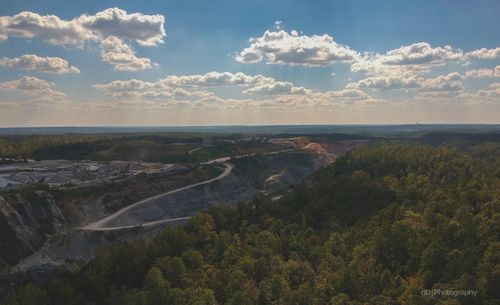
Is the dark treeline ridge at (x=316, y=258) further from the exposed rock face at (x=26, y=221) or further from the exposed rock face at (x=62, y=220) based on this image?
the exposed rock face at (x=26, y=221)

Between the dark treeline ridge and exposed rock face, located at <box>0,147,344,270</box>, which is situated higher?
the dark treeline ridge

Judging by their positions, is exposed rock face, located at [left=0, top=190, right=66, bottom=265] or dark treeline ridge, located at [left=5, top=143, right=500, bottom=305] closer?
dark treeline ridge, located at [left=5, top=143, right=500, bottom=305]

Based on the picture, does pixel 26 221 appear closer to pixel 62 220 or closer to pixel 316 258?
pixel 62 220

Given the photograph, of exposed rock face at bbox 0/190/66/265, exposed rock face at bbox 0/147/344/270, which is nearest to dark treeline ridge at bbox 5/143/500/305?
exposed rock face at bbox 0/147/344/270

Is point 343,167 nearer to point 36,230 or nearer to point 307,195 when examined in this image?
point 307,195

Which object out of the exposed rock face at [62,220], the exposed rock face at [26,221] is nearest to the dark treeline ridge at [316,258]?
the exposed rock face at [62,220]

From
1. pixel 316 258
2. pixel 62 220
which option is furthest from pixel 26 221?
pixel 316 258

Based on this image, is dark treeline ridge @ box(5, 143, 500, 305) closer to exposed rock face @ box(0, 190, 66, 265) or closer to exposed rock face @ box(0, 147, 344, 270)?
exposed rock face @ box(0, 147, 344, 270)

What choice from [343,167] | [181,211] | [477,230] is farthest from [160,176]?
[477,230]

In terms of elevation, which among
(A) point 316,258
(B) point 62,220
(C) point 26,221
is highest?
(A) point 316,258
